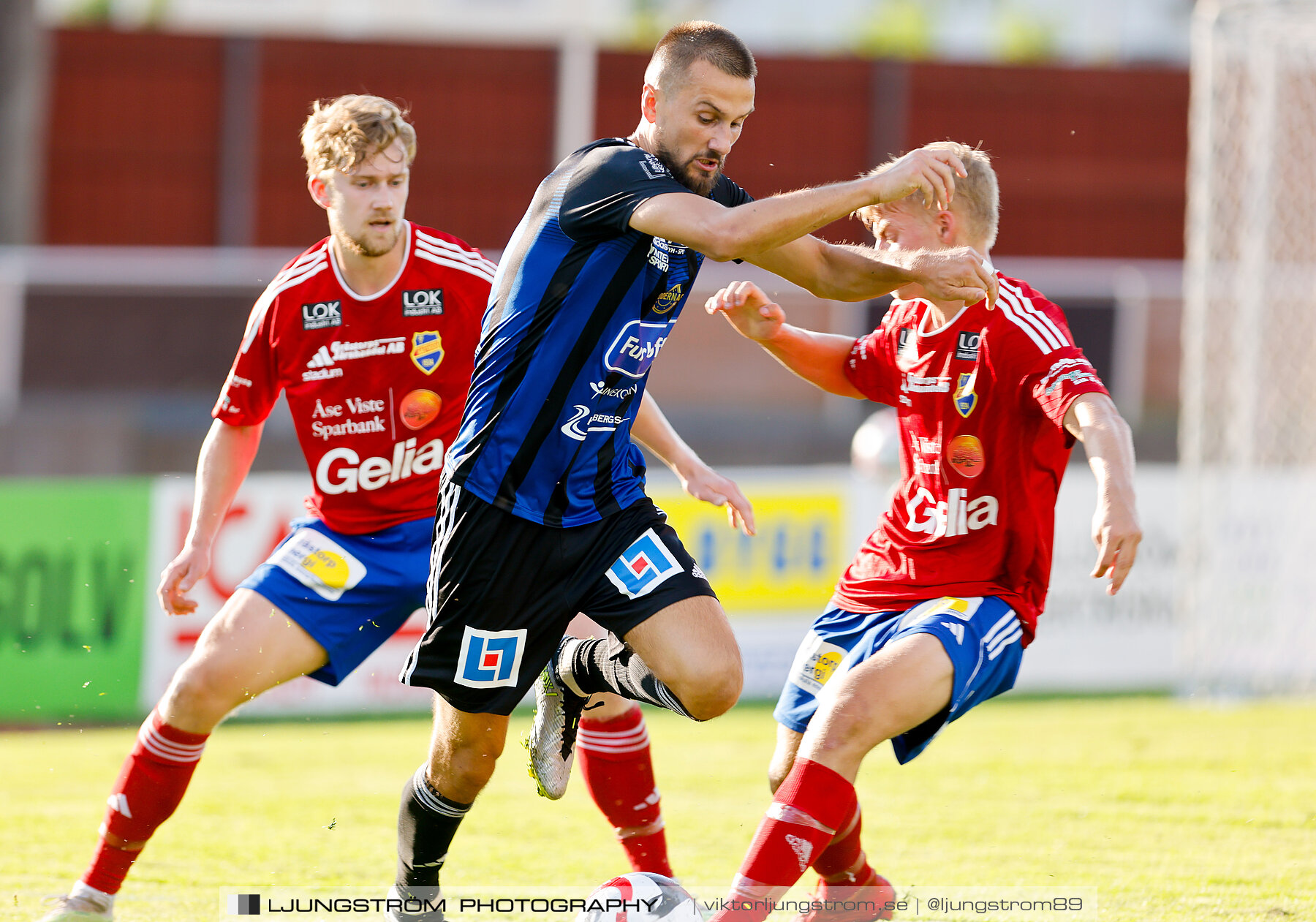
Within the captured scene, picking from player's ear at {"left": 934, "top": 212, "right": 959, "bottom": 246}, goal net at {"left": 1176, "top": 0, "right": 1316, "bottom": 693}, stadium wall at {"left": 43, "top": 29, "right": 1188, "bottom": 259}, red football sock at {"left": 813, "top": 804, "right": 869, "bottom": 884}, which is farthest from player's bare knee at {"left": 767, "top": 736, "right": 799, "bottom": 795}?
stadium wall at {"left": 43, "top": 29, "right": 1188, "bottom": 259}

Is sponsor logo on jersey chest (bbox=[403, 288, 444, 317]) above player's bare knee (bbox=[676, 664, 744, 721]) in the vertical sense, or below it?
above

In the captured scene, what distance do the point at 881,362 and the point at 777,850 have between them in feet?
4.95

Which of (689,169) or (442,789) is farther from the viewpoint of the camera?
(442,789)

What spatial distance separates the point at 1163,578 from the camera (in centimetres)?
1158

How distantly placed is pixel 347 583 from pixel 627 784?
40.2 inches

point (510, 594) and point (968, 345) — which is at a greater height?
point (968, 345)

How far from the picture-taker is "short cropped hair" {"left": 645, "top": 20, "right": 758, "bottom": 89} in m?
3.91

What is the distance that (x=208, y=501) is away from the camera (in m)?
4.85

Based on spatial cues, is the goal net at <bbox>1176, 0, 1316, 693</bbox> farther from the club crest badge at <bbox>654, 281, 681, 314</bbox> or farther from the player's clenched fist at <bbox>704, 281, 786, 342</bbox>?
the club crest badge at <bbox>654, 281, 681, 314</bbox>

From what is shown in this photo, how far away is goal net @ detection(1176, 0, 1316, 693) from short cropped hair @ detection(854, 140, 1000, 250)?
6386 millimetres

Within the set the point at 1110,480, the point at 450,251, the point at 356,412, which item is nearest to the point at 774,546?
the point at 450,251

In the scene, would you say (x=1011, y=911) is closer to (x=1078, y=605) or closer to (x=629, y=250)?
(x=629, y=250)

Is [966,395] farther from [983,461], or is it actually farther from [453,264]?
[453,264]

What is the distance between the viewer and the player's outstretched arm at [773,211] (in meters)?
3.71
